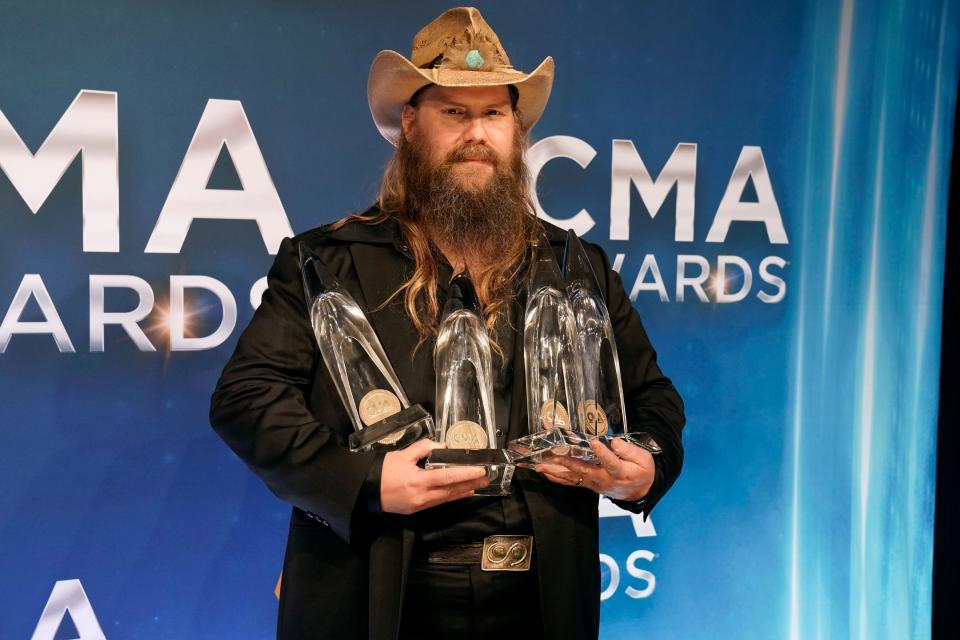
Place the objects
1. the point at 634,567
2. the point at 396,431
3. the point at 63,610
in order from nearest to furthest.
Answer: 1. the point at 396,431
2. the point at 63,610
3. the point at 634,567

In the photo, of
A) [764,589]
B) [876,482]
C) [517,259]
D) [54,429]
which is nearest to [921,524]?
[876,482]

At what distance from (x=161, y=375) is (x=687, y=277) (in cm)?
168

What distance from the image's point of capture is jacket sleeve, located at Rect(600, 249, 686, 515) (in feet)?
6.47

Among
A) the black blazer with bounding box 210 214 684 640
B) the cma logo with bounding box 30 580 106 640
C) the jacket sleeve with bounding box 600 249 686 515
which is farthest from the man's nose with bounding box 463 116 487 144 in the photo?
the cma logo with bounding box 30 580 106 640

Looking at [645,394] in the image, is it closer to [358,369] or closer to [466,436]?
[466,436]

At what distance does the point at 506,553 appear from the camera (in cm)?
185

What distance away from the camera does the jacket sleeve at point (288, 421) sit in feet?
5.61

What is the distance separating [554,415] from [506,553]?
0.29m

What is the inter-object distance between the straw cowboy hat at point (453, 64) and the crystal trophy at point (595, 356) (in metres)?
0.45

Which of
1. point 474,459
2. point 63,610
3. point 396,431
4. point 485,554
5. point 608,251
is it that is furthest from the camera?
point 608,251

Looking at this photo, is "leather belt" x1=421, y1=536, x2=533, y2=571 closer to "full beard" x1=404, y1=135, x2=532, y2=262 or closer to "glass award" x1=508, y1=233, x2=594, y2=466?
"glass award" x1=508, y1=233, x2=594, y2=466

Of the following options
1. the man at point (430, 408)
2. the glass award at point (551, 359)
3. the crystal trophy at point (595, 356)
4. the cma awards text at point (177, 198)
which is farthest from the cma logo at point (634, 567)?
the glass award at point (551, 359)

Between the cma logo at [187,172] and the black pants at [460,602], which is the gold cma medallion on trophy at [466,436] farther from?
the cma logo at [187,172]

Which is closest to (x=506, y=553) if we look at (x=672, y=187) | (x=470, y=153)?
(x=470, y=153)
